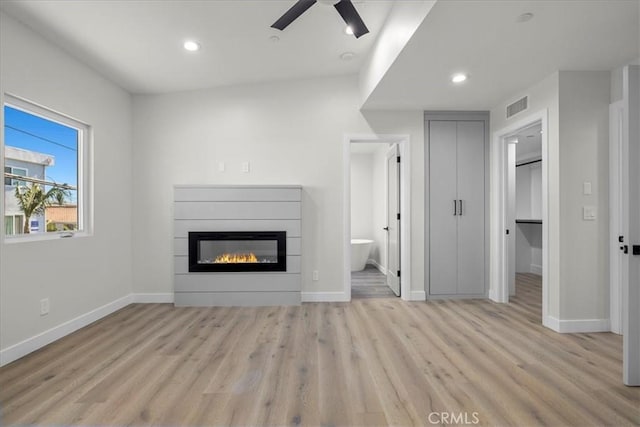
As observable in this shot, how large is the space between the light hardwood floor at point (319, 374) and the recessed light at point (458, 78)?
7.90ft

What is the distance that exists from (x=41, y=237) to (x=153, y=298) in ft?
5.13

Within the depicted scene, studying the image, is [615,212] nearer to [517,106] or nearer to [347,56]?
[517,106]

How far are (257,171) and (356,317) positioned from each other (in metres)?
2.13

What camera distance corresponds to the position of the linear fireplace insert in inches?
154

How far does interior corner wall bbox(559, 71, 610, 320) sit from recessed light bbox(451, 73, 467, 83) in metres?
0.85

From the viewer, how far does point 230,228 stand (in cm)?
393

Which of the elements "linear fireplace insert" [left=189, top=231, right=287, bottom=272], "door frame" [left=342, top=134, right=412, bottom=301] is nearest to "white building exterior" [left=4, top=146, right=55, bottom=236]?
"linear fireplace insert" [left=189, top=231, right=287, bottom=272]

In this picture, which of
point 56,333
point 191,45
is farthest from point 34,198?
point 191,45

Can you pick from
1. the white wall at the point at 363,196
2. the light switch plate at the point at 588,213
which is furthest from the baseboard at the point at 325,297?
the white wall at the point at 363,196

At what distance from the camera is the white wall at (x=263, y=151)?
409 centimetres
